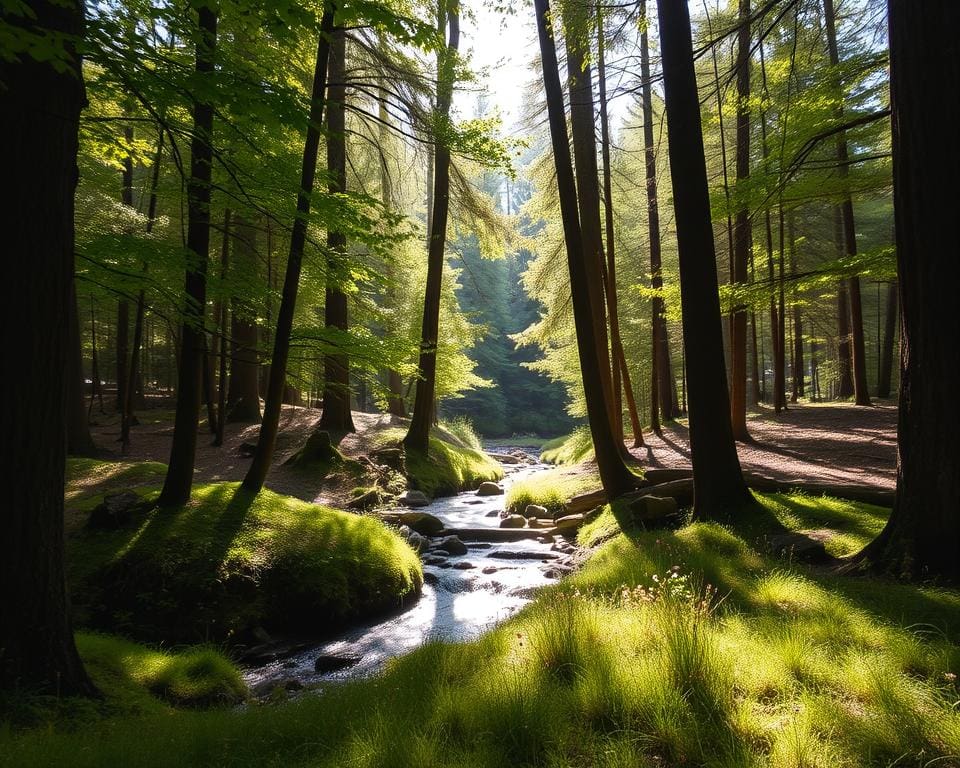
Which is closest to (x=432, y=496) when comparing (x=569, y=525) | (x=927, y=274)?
(x=569, y=525)

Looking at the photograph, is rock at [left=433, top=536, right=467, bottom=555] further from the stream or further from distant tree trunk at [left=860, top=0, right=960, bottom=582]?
distant tree trunk at [left=860, top=0, right=960, bottom=582]

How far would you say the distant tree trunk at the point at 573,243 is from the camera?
7723mm

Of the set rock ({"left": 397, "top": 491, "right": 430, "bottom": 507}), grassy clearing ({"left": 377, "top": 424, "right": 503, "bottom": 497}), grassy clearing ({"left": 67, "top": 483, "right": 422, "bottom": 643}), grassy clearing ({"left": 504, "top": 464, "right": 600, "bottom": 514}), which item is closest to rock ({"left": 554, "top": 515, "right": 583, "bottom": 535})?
grassy clearing ({"left": 504, "top": 464, "right": 600, "bottom": 514})

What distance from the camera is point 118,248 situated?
16.6 ft

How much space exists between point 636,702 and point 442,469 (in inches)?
453

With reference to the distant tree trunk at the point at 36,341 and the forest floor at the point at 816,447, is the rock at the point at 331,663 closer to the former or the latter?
the distant tree trunk at the point at 36,341

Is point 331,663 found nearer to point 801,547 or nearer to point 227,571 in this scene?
point 227,571

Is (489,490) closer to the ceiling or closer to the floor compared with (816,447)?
closer to the floor

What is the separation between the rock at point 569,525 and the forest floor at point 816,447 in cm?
265

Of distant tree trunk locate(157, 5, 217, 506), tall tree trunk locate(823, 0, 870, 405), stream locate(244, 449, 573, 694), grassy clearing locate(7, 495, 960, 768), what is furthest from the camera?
tall tree trunk locate(823, 0, 870, 405)

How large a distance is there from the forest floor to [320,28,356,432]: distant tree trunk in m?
6.80

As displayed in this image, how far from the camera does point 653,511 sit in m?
7.16

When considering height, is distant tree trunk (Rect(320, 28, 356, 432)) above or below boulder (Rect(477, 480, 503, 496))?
above

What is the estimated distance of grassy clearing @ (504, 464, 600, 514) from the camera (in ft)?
33.5
